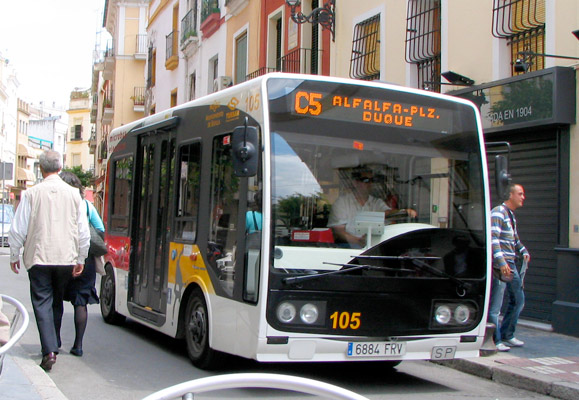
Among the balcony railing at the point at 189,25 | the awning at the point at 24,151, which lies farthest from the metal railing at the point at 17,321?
the awning at the point at 24,151

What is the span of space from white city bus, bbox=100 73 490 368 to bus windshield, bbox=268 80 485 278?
0.4 inches

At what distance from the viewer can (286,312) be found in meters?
6.07

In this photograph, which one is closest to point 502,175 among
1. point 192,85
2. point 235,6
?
point 235,6

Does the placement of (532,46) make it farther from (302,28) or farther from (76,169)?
(76,169)

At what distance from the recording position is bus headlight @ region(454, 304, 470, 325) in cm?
668

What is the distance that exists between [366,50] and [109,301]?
26.8ft

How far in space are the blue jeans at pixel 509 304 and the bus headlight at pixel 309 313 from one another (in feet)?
9.50

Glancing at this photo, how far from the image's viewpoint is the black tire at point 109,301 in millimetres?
10195

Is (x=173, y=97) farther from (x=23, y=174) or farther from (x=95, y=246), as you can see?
(x=23, y=174)

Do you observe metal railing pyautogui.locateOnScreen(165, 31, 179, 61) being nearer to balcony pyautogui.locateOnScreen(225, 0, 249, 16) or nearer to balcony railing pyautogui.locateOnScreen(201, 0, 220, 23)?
balcony railing pyautogui.locateOnScreen(201, 0, 220, 23)

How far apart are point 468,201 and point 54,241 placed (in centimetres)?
369

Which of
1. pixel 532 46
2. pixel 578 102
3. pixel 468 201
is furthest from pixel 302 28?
pixel 468 201

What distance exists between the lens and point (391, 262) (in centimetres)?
639

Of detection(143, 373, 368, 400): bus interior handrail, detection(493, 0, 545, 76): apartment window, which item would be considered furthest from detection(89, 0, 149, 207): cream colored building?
detection(143, 373, 368, 400): bus interior handrail
